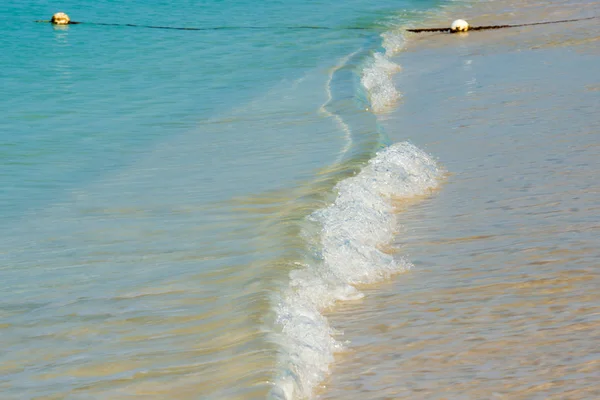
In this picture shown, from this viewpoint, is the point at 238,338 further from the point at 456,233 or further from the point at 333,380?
the point at 456,233

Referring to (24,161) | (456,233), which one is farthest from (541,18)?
(456,233)

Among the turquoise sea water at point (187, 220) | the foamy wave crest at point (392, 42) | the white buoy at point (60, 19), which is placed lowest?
the foamy wave crest at point (392, 42)

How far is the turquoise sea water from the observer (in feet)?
14.2

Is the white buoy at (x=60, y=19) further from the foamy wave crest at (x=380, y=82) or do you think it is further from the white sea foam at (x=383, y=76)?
the foamy wave crest at (x=380, y=82)

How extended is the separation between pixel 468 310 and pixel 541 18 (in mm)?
16301

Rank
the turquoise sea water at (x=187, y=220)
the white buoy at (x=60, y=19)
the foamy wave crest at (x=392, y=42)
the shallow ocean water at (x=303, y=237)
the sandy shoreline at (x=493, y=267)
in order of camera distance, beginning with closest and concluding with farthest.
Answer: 1. the sandy shoreline at (x=493, y=267)
2. the shallow ocean water at (x=303, y=237)
3. the turquoise sea water at (x=187, y=220)
4. the foamy wave crest at (x=392, y=42)
5. the white buoy at (x=60, y=19)

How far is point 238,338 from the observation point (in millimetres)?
4496

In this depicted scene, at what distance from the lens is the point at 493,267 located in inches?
210

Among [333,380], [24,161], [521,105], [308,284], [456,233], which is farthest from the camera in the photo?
[521,105]

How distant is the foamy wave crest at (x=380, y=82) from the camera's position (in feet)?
37.3

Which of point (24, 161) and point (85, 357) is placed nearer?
point (85, 357)

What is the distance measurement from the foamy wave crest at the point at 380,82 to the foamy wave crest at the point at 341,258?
3207 mm

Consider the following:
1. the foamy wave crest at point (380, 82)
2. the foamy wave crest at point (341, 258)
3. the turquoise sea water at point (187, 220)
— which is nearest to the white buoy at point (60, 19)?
the turquoise sea water at point (187, 220)

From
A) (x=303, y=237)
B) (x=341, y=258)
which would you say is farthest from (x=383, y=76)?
(x=341, y=258)
